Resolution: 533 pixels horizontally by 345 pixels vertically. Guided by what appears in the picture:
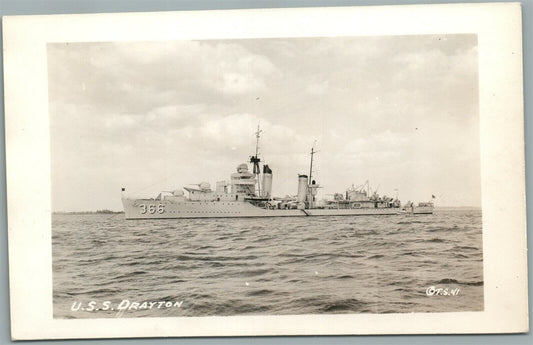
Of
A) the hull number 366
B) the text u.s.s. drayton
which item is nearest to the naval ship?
the hull number 366

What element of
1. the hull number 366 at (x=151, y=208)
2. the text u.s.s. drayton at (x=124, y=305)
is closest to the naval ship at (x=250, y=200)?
the hull number 366 at (x=151, y=208)

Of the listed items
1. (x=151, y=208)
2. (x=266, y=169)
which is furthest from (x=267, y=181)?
(x=151, y=208)

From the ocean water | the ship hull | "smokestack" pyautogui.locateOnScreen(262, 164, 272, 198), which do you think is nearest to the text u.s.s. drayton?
the ocean water

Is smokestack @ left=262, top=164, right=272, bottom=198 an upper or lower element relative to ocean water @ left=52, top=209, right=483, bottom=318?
upper

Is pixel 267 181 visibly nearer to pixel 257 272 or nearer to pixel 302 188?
pixel 302 188

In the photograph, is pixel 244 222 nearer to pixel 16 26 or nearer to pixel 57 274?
pixel 57 274

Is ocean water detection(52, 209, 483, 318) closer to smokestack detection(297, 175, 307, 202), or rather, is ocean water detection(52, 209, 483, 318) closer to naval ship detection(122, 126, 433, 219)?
naval ship detection(122, 126, 433, 219)

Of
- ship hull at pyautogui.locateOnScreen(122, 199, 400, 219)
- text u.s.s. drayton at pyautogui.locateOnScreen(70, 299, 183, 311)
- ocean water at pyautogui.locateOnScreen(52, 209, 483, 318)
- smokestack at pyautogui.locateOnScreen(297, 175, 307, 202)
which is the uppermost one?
smokestack at pyautogui.locateOnScreen(297, 175, 307, 202)

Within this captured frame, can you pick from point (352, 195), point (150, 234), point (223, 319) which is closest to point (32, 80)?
point (150, 234)
